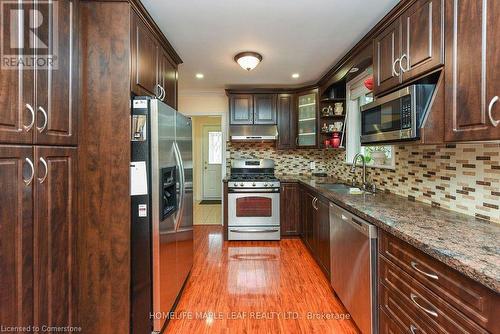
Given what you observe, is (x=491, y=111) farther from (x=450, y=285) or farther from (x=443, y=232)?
(x=450, y=285)

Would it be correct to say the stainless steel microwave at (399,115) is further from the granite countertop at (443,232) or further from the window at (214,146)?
the window at (214,146)

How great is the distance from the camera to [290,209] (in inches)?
149

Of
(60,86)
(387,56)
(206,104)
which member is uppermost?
(206,104)

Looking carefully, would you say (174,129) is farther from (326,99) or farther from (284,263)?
(326,99)

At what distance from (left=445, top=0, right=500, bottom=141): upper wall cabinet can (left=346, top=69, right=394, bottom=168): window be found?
51.5 inches

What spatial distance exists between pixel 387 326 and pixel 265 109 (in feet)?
10.8

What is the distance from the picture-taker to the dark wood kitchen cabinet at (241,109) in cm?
405

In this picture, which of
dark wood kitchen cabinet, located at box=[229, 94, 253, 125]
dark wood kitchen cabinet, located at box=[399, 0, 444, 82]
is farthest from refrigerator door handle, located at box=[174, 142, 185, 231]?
dark wood kitchen cabinet, located at box=[229, 94, 253, 125]

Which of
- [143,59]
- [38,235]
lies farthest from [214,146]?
[38,235]

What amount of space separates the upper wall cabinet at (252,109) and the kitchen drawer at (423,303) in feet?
9.78

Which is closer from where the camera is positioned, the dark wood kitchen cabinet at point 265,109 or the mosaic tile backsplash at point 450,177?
the mosaic tile backsplash at point 450,177

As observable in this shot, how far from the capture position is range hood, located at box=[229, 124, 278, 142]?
13.2 feet

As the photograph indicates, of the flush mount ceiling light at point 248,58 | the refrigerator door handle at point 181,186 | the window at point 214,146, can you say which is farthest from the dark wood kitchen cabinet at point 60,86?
the window at point 214,146

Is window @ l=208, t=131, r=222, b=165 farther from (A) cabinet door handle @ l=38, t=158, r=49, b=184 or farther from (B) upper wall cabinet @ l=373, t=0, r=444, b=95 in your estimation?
(A) cabinet door handle @ l=38, t=158, r=49, b=184
